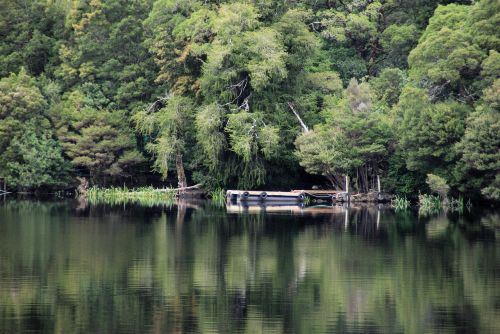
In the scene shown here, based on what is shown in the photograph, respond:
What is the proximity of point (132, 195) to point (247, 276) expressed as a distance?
107 ft

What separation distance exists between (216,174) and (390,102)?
992 centimetres

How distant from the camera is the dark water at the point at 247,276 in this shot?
730 inches

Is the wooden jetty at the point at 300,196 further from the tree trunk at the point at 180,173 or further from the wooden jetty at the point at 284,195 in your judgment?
the tree trunk at the point at 180,173

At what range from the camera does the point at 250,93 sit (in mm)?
52469

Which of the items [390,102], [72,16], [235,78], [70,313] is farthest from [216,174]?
[70,313]

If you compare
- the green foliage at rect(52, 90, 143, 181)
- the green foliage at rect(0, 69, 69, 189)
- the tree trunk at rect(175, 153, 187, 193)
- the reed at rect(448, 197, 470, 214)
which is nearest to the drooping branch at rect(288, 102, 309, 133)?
the tree trunk at rect(175, 153, 187, 193)

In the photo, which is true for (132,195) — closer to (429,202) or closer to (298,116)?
(298,116)

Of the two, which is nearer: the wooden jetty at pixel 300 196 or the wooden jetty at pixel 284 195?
the wooden jetty at pixel 300 196

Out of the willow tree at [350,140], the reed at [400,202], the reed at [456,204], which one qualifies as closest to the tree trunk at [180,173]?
the willow tree at [350,140]

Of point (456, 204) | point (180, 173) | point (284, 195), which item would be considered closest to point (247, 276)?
point (456, 204)

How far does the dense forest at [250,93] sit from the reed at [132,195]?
118 cm

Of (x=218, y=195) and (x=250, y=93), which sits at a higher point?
(x=250, y=93)

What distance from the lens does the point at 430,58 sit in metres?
48.0

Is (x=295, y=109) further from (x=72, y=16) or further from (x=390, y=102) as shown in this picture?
(x=72, y=16)
